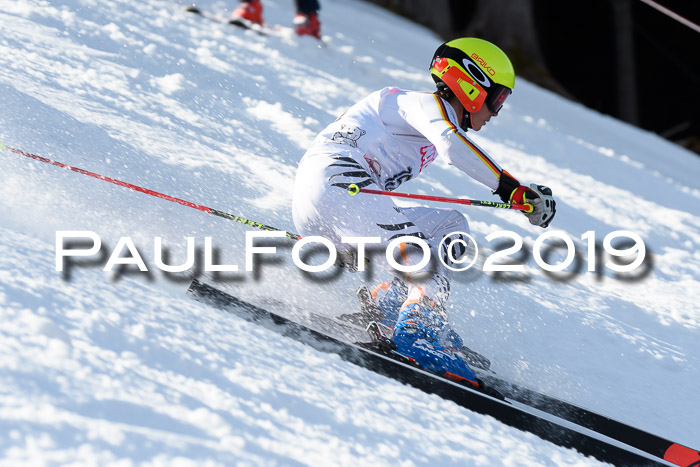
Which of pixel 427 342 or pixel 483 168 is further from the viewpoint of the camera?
pixel 483 168

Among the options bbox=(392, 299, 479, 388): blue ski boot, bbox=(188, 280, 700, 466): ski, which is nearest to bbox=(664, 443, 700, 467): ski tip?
bbox=(188, 280, 700, 466): ski

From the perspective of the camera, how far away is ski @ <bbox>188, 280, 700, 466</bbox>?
2.36 m

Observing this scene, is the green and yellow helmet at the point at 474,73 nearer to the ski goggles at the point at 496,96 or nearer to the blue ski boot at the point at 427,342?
the ski goggles at the point at 496,96

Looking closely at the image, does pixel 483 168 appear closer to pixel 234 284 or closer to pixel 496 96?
pixel 496 96

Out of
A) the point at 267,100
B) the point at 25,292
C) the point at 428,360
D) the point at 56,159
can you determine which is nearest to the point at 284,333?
the point at 428,360

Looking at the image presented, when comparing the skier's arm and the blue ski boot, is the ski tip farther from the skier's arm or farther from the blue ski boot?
the skier's arm

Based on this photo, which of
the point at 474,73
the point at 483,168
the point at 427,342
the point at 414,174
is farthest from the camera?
the point at 414,174

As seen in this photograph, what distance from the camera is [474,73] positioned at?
317cm

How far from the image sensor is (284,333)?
2.49 m

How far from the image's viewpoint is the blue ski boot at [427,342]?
9.05ft

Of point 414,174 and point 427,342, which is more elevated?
point 414,174

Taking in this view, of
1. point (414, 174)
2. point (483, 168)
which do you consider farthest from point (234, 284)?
point (483, 168)

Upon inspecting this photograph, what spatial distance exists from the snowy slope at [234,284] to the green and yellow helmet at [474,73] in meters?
0.95

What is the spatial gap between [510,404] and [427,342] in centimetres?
38
